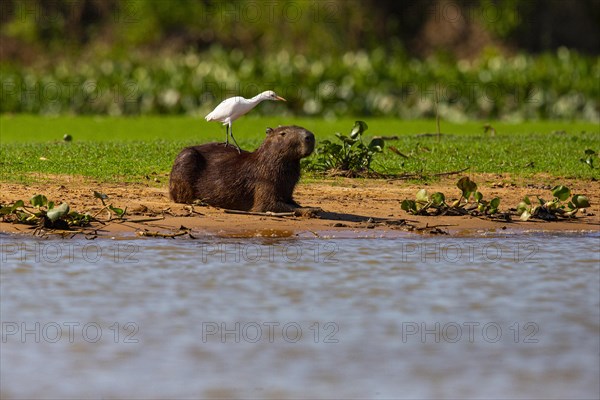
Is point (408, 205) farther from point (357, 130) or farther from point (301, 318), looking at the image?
point (301, 318)

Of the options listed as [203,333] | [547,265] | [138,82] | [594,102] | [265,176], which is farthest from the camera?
[138,82]

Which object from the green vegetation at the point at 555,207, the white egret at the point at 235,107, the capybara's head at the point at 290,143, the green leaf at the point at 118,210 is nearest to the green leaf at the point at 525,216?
the green vegetation at the point at 555,207

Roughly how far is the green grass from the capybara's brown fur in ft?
5.50

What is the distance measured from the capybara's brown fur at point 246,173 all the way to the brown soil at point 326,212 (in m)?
0.13

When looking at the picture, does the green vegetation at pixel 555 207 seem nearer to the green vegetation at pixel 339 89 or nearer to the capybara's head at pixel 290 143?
the capybara's head at pixel 290 143

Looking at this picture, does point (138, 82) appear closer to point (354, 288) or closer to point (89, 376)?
point (354, 288)

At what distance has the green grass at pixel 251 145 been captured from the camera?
569 inches

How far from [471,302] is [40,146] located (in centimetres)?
943

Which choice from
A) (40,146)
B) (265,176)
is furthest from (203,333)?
(40,146)

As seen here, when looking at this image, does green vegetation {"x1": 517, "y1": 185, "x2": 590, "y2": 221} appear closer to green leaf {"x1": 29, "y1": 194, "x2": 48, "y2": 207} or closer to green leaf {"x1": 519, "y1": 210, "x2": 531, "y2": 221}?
green leaf {"x1": 519, "y1": 210, "x2": 531, "y2": 221}

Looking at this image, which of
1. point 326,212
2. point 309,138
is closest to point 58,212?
point 309,138

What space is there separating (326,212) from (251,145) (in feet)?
16.9

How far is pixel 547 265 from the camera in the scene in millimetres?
9719

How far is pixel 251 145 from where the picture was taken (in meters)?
16.9
